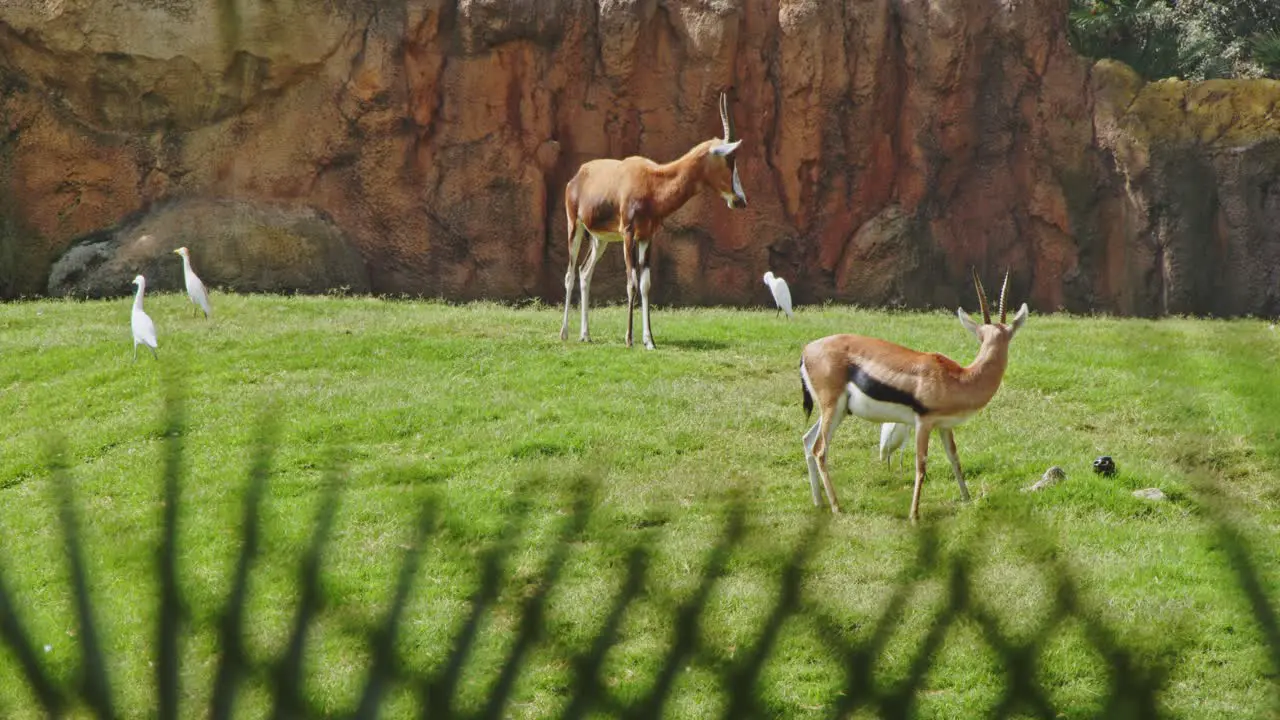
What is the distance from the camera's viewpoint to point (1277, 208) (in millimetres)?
20953

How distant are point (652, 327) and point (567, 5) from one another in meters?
6.63

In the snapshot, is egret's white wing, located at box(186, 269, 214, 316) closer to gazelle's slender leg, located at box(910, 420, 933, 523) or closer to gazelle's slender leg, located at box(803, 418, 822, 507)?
gazelle's slender leg, located at box(803, 418, 822, 507)

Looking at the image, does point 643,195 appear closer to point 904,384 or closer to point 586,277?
point 586,277

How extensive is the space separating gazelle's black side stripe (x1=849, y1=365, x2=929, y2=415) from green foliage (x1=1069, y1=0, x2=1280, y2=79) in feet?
50.6

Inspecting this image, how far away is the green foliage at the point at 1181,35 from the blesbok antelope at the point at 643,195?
35.2 feet

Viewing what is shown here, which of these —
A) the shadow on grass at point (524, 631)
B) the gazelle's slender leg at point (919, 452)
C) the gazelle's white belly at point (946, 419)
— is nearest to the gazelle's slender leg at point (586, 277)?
the gazelle's slender leg at point (919, 452)

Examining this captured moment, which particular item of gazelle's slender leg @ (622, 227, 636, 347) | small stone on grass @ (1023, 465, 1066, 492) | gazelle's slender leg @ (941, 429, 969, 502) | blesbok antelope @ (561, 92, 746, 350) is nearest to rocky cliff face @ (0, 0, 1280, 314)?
blesbok antelope @ (561, 92, 746, 350)

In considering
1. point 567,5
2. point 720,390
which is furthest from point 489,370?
point 567,5

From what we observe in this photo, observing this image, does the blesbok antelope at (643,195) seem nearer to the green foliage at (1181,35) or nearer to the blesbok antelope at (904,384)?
the blesbok antelope at (904,384)

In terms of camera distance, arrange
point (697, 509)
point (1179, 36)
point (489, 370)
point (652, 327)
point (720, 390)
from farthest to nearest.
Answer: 1. point (1179, 36)
2. point (652, 327)
3. point (489, 370)
4. point (720, 390)
5. point (697, 509)

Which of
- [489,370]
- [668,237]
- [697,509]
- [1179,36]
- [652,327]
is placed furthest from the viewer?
[1179,36]

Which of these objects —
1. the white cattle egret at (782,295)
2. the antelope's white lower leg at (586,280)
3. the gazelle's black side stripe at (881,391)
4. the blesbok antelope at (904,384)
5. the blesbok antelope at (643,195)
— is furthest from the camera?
the white cattle egret at (782,295)

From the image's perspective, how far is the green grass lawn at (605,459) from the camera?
4.69 ft

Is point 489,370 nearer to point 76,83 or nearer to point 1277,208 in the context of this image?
point 76,83
